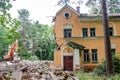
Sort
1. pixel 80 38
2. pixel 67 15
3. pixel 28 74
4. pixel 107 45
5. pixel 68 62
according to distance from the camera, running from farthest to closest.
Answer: pixel 67 15, pixel 80 38, pixel 68 62, pixel 107 45, pixel 28 74

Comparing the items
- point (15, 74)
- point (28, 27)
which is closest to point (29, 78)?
point (15, 74)

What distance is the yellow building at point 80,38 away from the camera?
28641 mm

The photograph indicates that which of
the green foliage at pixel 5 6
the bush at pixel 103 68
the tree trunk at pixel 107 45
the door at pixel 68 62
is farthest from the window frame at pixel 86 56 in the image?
the green foliage at pixel 5 6

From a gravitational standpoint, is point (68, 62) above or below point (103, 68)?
above

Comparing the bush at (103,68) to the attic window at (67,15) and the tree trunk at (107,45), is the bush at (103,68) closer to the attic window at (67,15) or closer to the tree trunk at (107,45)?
the tree trunk at (107,45)

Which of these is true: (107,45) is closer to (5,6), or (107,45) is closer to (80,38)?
(80,38)

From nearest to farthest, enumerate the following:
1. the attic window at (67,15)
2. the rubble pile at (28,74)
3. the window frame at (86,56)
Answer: the rubble pile at (28,74) < the window frame at (86,56) < the attic window at (67,15)

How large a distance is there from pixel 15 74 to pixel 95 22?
71.4 feet

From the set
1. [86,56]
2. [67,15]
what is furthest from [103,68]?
[67,15]

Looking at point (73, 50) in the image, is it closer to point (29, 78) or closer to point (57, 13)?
point (57, 13)

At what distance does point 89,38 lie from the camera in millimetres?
29234

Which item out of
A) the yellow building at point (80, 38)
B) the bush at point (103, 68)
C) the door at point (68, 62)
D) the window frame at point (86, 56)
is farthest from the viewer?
the window frame at point (86, 56)

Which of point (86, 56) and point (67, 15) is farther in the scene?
point (67, 15)

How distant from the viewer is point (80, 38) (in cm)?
2928
